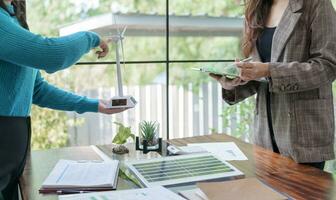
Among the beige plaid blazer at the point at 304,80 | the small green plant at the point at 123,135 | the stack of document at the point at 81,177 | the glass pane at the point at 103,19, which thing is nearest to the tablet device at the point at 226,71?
the beige plaid blazer at the point at 304,80

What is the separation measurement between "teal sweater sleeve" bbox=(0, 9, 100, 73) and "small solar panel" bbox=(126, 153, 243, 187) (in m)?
0.46

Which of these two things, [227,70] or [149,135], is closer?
[227,70]

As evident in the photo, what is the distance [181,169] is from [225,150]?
0.41 metres

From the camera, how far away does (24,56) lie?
1.26m

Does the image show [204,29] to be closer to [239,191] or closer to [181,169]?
[181,169]

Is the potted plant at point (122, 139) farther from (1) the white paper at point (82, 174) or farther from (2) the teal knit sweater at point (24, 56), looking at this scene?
(2) the teal knit sweater at point (24, 56)

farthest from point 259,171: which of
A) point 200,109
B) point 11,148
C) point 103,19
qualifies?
point 200,109

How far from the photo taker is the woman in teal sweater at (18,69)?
1246 mm

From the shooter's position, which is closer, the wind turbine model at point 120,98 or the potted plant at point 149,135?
the wind turbine model at point 120,98

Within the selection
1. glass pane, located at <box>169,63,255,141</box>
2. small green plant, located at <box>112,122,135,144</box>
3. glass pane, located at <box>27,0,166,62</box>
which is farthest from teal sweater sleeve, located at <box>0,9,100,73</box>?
glass pane, located at <box>169,63,255,141</box>

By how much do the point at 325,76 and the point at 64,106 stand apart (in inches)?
43.3

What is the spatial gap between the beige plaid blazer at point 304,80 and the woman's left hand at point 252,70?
0.03 meters

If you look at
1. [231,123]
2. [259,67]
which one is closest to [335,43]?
[259,67]

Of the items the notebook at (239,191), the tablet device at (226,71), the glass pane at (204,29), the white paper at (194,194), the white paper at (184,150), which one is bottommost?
the white paper at (194,194)
